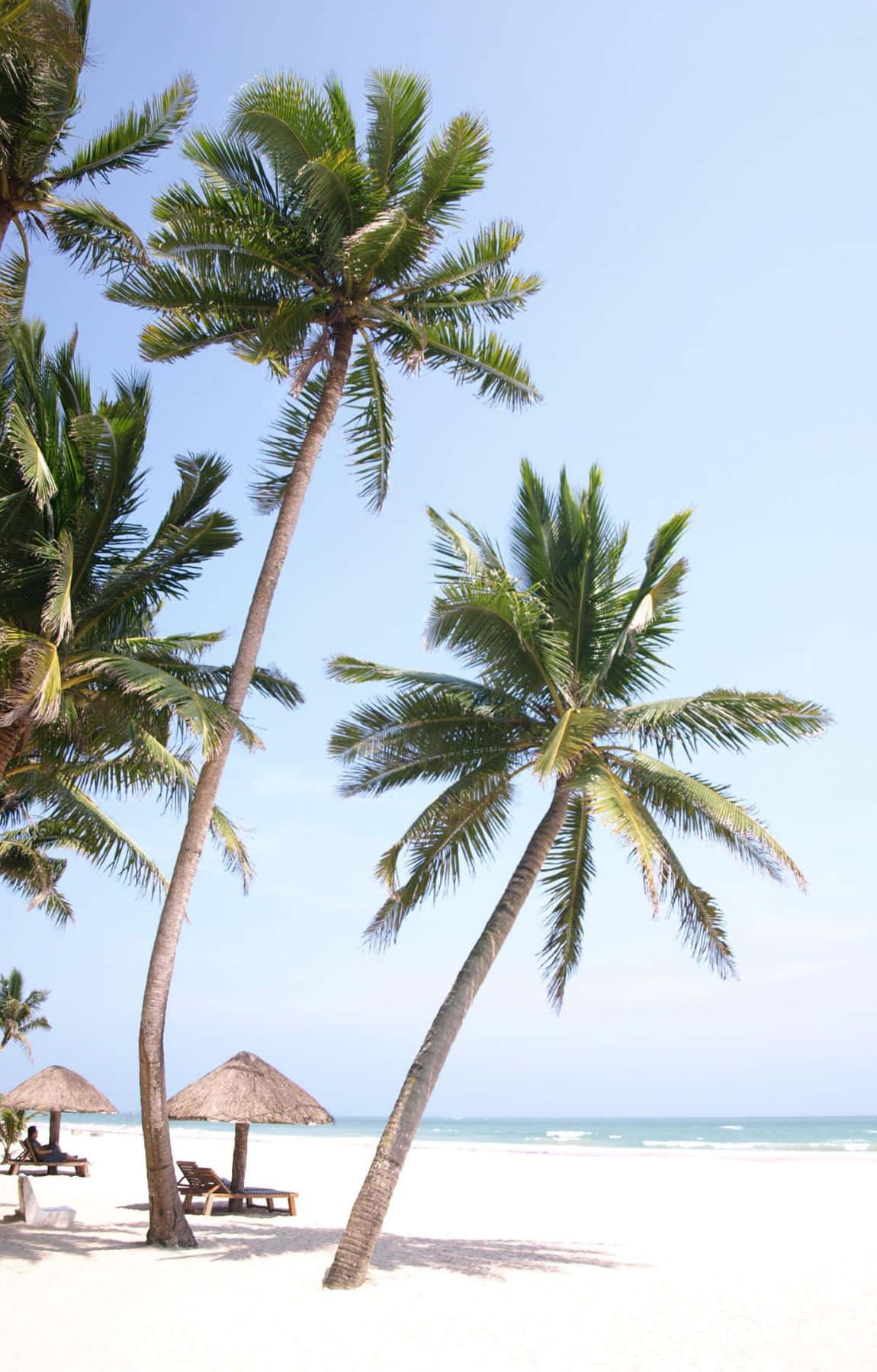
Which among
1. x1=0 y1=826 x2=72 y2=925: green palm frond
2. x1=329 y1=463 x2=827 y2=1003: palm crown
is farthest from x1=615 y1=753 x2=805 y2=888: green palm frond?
x1=0 y1=826 x2=72 y2=925: green palm frond

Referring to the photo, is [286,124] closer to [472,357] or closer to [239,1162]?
[472,357]

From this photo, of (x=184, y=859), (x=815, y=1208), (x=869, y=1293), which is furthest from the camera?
(x=815, y=1208)

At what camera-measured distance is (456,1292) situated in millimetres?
8703

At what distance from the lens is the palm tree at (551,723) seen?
33.4 ft

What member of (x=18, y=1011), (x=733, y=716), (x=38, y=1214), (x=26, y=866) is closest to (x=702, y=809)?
(x=733, y=716)

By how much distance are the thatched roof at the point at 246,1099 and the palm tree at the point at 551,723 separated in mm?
3829

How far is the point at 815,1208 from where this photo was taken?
60.8 ft

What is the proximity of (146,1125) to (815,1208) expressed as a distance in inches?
536

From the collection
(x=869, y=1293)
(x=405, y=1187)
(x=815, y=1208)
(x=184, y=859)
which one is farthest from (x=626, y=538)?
(x=405, y=1187)

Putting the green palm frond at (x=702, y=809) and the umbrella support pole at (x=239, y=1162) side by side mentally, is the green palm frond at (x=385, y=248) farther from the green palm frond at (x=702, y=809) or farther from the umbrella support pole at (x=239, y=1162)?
the umbrella support pole at (x=239, y=1162)

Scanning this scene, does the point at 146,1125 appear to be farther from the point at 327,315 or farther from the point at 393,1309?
the point at 327,315

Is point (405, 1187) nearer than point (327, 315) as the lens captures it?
No

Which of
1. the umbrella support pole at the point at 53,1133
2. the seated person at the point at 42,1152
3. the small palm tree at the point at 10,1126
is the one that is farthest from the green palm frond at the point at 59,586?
the small palm tree at the point at 10,1126

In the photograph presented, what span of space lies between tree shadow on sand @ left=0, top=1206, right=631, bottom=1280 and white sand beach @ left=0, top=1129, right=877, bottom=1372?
5 centimetres
